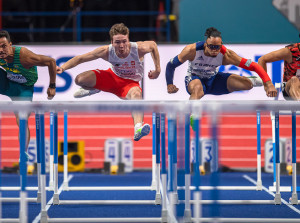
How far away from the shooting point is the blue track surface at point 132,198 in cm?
607

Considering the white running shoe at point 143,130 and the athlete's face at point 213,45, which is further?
the athlete's face at point 213,45

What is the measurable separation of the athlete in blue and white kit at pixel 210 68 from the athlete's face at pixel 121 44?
1.90 feet

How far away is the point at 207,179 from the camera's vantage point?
9.59 meters

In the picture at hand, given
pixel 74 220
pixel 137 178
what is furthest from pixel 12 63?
pixel 137 178

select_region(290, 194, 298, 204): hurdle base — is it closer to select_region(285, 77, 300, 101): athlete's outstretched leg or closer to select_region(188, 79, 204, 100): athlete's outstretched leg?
select_region(285, 77, 300, 101): athlete's outstretched leg

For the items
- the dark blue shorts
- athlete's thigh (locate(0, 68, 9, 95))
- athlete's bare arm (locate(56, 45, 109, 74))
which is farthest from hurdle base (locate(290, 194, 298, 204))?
athlete's thigh (locate(0, 68, 9, 95))

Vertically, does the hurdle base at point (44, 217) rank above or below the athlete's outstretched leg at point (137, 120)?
below

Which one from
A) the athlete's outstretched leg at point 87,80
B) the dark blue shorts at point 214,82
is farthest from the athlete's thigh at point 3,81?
the dark blue shorts at point 214,82

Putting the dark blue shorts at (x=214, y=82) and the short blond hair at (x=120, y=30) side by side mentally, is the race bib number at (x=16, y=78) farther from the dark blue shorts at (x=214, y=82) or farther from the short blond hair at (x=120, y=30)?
the dark blue shorts at (x=214, y=82)

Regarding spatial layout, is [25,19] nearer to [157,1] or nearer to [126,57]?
[157,1]

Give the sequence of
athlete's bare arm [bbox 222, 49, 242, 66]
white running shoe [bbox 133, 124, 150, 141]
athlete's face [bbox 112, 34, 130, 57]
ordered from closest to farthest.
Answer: white running shoe [bbox 133, 124, 150, 141]
athlete's face [bbox 112, 34, 130, 57]
athlete's bare arm [bbox 222, 49, 242, 66]

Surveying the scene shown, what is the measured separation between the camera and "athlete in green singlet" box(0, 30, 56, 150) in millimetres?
5609

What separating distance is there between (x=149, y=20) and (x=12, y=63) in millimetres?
7562

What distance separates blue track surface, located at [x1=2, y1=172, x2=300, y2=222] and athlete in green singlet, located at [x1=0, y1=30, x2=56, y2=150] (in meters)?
1.49
